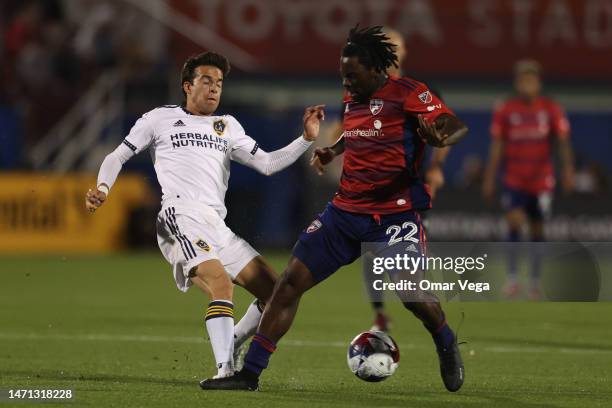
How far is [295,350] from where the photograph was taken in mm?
10297

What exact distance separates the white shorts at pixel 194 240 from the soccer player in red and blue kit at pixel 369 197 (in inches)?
22.3

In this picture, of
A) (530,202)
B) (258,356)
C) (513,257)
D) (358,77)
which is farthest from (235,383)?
(530,202)

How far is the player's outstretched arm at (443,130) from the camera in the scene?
7.60 m

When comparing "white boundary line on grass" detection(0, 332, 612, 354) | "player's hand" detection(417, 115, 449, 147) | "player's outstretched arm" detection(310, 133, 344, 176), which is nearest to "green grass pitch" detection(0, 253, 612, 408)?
"white boundary line on grass" detection(0, 332, 612, 354)

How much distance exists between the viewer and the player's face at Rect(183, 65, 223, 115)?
865cm

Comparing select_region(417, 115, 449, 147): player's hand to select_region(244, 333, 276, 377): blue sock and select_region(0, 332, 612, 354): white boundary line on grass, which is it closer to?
select_region(244, 333, 276, 377): blue sock

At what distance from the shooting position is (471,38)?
2742 cm

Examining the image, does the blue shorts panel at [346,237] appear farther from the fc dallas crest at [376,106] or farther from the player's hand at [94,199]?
the player's hand at [94,199]

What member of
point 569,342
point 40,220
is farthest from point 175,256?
point 40,220

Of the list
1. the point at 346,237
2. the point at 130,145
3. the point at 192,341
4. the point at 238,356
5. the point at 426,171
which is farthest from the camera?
the point at 426,171

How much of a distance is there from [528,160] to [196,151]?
7.24 m

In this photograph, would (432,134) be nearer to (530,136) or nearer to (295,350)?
(295,350)

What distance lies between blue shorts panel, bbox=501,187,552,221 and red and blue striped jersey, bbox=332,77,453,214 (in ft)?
23.4

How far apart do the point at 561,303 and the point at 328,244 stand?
25.4 ft
